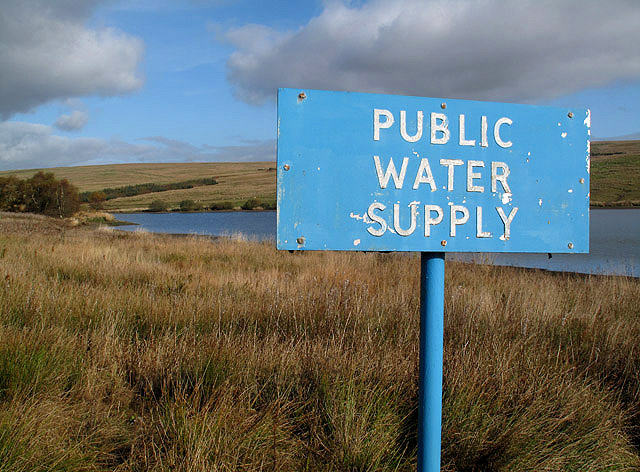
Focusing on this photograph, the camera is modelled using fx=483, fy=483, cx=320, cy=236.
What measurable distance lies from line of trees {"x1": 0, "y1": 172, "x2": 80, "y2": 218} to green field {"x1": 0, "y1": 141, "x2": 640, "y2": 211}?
1102 inches

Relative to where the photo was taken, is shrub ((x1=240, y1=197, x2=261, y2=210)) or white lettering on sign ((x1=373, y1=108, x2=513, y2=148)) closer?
white lettering on sign ((x1=373, y1=108, x2=513, y2=148))

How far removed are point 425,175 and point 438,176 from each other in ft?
0.17

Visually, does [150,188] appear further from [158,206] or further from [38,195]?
[38,195]

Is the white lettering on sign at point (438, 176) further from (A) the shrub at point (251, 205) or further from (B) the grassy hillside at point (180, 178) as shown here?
(B) the grassy hillside at point (180, 178)

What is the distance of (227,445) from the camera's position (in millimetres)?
2080

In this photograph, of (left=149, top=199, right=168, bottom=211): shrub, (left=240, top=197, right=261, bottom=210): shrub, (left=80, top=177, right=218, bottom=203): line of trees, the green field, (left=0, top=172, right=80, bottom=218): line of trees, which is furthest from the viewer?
(left=80, top=177, right=218, bottom=203): line of trees

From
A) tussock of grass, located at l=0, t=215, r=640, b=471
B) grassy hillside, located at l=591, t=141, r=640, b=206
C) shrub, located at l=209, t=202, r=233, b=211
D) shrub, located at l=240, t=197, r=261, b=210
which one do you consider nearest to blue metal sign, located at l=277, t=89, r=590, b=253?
tussock of grass, located at l=0, t=215, r=640, b=471

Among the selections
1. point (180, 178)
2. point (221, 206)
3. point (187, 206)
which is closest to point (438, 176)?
point (221, 206)

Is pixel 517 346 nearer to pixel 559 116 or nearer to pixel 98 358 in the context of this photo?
pixel 559 116

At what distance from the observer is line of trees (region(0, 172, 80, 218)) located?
3288 cm

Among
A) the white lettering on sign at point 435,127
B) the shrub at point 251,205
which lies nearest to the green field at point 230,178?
the shrub at point 251,205

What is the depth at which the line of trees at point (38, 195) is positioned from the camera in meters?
32.9

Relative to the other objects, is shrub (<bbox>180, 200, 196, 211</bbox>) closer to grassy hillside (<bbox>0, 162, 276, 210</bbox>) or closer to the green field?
the green field

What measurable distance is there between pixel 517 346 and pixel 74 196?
35.9 metres
